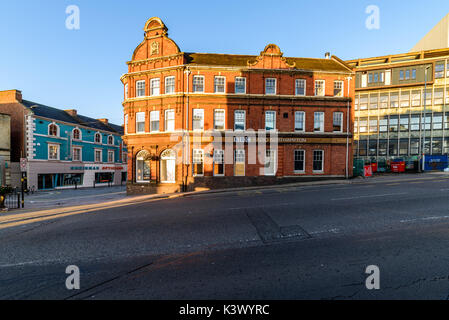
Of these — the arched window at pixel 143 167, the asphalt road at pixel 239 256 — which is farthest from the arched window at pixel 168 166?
the asphalt road at pixel 239 256

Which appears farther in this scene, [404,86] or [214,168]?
[404,86]

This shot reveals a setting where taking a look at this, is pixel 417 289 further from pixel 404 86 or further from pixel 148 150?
pixel 404 86

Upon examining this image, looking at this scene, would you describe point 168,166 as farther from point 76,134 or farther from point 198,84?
point 76,134

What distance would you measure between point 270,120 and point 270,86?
3.71 metres

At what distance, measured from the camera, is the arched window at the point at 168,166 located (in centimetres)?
1998

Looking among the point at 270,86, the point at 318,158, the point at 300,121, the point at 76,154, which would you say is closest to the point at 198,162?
the point at 270,86

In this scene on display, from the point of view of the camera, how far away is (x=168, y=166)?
2011cm

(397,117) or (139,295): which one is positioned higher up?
(397,117)

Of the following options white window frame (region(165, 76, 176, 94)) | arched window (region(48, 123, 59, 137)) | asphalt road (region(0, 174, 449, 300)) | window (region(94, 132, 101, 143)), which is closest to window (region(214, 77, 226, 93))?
white window frame (region(165, 76, 176, 94))

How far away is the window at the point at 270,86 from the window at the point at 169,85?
9984 mm

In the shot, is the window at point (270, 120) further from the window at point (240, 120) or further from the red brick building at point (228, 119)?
the window at point (240, 120)

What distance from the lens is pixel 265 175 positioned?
20391mm
